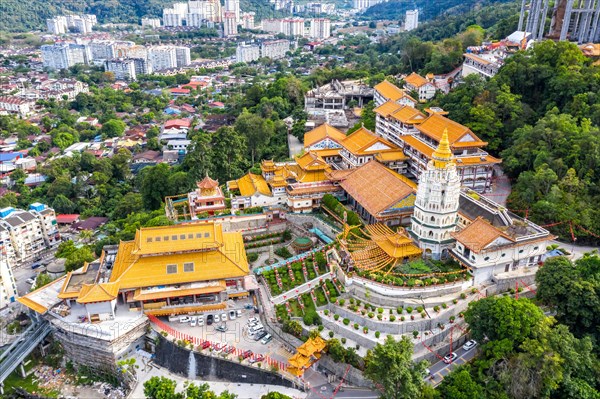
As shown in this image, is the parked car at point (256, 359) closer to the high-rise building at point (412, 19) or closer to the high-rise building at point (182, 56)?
the high-rise building at point (182, 56)

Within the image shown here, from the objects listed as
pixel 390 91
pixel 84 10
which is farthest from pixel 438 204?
pixel 84 10

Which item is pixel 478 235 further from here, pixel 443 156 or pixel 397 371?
pixel 397 371

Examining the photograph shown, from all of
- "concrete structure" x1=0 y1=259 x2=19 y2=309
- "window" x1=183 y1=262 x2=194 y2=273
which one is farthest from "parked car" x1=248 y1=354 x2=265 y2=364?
"concrete structure" x1=0 y1=259 x2=19 y2=309

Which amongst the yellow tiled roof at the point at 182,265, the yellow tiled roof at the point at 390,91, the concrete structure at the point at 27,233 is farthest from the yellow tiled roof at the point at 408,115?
the concrete structure at the point at 27,233

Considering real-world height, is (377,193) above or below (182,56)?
above

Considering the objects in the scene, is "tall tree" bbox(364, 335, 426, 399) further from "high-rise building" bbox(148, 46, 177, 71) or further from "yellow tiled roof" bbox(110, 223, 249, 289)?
"high-rise building" bbox(148, 46, 177, 71)

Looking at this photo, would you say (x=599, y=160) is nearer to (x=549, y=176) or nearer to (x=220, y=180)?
(x=549, y=176)
